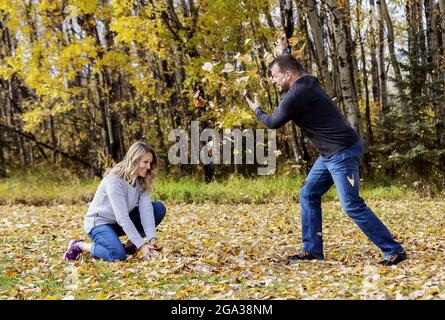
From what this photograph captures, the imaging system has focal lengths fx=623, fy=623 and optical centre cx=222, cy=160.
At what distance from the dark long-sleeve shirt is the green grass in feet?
21.8

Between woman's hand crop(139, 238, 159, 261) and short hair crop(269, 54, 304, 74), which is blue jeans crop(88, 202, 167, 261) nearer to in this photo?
woman's hand crop(139, 238, 159, 261)

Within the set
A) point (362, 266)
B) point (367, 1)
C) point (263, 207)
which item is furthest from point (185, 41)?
point (362, 266)

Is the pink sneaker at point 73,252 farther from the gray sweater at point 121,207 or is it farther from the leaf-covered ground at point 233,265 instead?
the gray sweater at point 121,207

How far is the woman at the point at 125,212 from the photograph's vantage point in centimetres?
593

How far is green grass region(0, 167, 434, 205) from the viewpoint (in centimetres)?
1250

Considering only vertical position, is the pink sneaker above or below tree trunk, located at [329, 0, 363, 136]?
below

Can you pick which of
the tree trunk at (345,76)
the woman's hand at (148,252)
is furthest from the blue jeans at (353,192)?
the tree trunk at (345,76)

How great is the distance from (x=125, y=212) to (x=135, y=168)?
431mm

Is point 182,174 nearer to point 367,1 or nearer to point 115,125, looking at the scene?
point 115,125

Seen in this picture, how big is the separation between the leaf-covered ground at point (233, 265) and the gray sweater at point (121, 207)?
1.01 ft

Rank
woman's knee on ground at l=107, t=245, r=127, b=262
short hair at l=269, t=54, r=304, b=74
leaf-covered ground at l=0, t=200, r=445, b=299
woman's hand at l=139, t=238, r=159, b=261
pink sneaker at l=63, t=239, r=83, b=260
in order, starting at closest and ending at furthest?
leaf-covered ground at l=0, t=200, r=445, b=299 < short hair at l=269, t=54, r=304, b=74 < woman's hand at l=139, t=238, r=159, b=261 < woman's knee on ground at l=107, t=245, r=127, b=262 < pink sneaker at l=63, t=239, r=83, b=260

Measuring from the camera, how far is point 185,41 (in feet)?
48.2

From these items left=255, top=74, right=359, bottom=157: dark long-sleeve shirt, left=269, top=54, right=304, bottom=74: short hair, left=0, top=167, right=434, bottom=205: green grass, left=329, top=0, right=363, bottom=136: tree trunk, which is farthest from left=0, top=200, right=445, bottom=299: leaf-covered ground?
left=329, top=0, right=363, bottom=136: tree trunk
